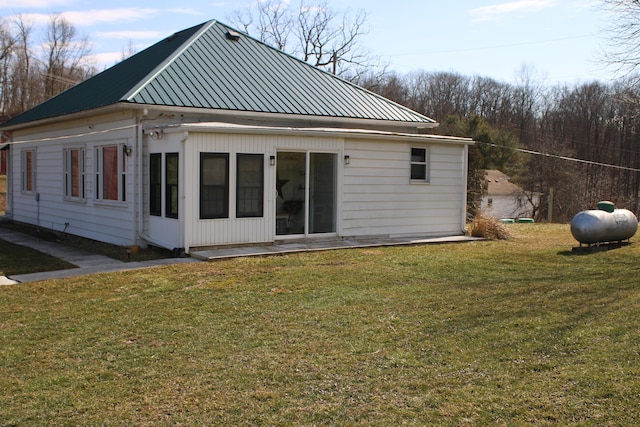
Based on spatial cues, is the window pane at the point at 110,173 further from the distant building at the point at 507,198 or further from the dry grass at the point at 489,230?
the distant building at the point at 507,198

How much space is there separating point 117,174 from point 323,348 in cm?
890

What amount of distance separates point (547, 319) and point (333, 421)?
10.9 feet

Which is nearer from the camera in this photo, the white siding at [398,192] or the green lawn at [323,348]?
the green lawn at [323,348]

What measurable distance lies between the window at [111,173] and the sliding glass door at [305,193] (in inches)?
131

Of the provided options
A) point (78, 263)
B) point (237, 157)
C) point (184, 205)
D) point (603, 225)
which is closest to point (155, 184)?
point (184, 205)

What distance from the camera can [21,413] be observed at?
4.44m

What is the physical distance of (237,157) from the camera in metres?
11.6

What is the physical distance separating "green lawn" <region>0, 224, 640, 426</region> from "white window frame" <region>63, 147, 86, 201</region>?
623cm

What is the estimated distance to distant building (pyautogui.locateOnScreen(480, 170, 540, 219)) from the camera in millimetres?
40656

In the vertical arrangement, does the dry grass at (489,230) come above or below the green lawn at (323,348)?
above

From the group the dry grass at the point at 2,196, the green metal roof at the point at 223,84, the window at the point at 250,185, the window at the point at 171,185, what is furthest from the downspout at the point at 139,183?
the dry grass at the point at 2,196

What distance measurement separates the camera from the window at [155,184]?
477 inches

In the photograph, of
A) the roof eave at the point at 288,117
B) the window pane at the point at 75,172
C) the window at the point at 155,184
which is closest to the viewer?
the window at the point at 155,184

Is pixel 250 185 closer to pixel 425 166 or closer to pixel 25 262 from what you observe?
pixel 25 262
